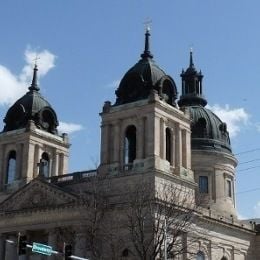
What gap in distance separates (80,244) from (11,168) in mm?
16198

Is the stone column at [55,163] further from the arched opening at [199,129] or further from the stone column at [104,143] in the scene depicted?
the arched opening at [199,129]

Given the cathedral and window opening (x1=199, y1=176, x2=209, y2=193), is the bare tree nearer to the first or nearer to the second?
the cathedral

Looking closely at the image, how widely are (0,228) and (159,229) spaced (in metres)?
18.3

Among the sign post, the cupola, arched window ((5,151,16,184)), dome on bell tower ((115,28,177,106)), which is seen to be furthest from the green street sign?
the cupola

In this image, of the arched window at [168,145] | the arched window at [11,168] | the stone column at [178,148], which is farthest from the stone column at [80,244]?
the arched window at [11,168]

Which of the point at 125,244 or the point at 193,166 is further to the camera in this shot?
the point at 193,166

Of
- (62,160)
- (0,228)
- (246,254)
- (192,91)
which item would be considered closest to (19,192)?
(0,228)

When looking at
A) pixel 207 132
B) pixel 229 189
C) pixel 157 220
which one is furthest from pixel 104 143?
pixel 229 189

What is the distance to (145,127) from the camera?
2158 inches

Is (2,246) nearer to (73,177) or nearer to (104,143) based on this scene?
(73,177)

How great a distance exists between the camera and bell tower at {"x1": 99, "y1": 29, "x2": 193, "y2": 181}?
178ft

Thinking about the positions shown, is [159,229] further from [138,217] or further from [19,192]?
[19,192]

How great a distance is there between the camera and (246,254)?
62.6 m

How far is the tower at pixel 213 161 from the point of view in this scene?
67.6 meters
